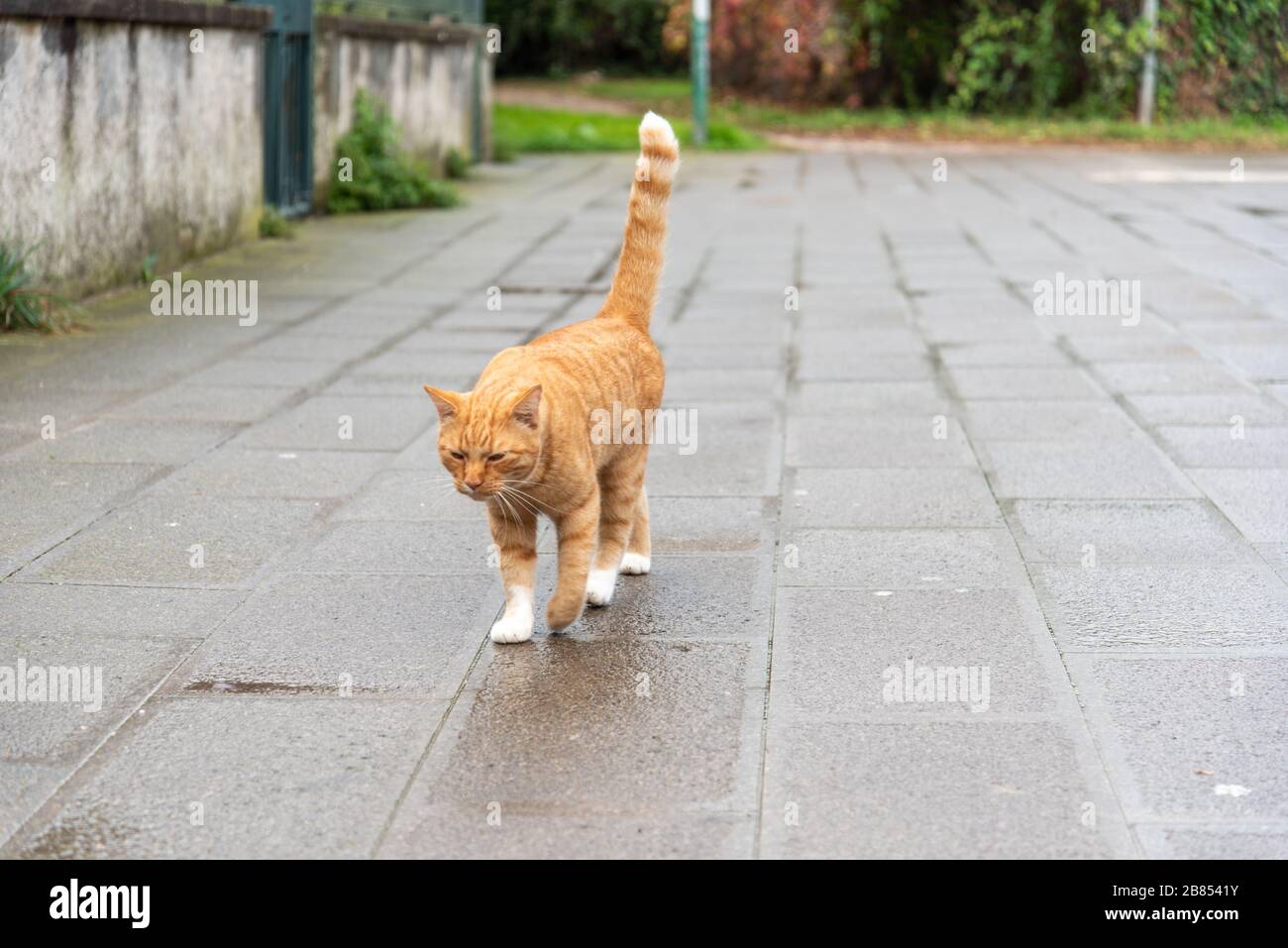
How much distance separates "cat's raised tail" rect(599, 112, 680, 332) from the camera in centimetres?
448

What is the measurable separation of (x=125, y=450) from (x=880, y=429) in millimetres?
2811

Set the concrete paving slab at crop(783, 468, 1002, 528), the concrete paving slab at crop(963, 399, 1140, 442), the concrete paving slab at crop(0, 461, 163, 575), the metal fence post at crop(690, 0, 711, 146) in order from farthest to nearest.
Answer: the metal fence post at crop(690, 0, 711, 146) → the concrete paving slab at crop(963, 399, 1140, 442) → the concrete paving slab at crop(783, 468, 1002, 528) → the concrete paving slab at crop(0, 461, 163, 575)

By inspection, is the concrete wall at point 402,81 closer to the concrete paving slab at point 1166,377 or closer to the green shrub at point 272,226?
the green shrub at point 272,226

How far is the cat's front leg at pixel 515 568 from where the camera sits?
410 centimetres

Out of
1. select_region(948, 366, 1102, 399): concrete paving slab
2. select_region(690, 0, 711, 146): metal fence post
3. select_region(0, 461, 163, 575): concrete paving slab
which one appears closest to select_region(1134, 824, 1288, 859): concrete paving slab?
select_region(0, 461, 163, 575): concrete paving slab

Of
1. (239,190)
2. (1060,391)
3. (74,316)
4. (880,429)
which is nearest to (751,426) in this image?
(880,429)

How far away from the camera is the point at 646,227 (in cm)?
451

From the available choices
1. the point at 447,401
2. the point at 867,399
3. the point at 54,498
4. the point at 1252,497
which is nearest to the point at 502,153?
the point at 867,399

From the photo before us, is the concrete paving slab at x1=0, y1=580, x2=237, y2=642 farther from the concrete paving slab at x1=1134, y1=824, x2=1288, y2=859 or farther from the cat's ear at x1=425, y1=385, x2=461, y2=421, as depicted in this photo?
the concrete paving slab at x1=1134, y1=824, x2=1288, y2=859

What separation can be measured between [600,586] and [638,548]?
1.05 ft

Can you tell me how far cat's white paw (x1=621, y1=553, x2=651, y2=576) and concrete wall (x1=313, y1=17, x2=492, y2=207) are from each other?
875cm

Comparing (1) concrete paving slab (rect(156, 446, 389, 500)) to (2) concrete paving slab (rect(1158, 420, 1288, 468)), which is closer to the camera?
(1) concrete paving slab (rect(156, 446, 389, 500))

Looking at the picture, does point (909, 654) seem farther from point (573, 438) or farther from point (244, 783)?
point (244, 783)
